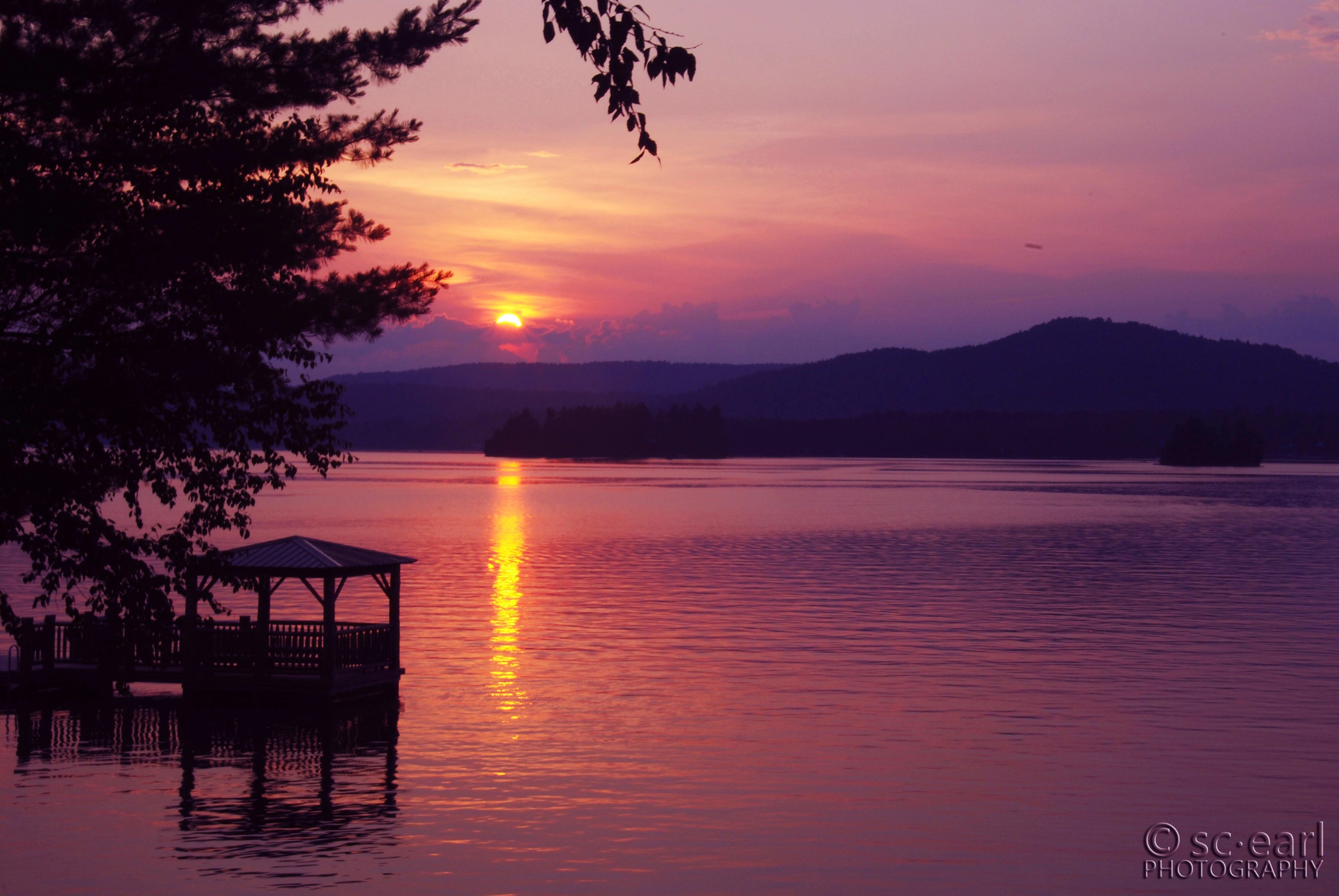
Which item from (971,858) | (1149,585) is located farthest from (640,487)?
(971,858)

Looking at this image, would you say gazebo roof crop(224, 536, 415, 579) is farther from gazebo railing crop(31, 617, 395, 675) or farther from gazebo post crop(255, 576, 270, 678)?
gazebo railing crop(31, 617, 395, 675)

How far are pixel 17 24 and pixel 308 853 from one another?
39.8 feet

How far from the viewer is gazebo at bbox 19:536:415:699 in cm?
3023

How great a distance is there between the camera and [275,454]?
16703 mm

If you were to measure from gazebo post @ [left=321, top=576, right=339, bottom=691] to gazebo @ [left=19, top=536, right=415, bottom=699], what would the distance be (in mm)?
26

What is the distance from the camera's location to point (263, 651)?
1209 inches

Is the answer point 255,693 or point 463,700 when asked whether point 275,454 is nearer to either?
point 255,693

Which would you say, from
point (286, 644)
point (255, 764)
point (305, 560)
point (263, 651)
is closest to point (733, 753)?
point (255, 764)

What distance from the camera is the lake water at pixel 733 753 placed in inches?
787

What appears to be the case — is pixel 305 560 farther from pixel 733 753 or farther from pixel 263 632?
pixel 733 753

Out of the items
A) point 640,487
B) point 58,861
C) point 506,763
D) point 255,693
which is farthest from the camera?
point 640,487

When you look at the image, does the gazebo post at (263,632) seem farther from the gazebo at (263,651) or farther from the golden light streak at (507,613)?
the golden light streak at (507,613)

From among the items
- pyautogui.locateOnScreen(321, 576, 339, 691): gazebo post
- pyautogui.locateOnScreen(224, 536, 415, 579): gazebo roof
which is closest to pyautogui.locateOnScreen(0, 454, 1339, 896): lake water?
pyautogui.locateOnScreen(321, 576, 339, 691): gazebo post

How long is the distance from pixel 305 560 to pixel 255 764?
210 inches
